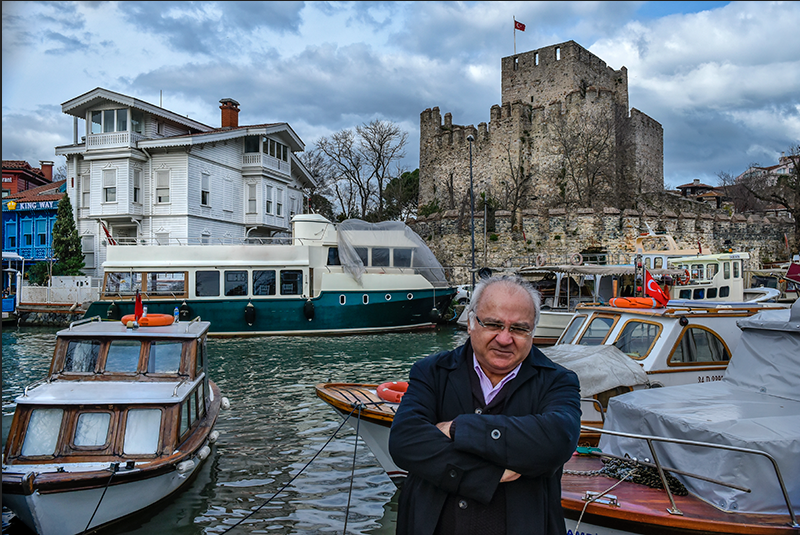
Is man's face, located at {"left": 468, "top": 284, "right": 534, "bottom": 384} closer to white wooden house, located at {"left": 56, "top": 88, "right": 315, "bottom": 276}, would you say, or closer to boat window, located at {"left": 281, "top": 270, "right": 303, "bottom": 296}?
boat window, located at {"left": 281, "top": 270, "right": 303, "bottom": 296}

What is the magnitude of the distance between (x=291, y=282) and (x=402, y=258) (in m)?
4.65

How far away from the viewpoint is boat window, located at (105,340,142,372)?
282 inches

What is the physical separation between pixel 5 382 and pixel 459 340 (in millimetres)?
13302

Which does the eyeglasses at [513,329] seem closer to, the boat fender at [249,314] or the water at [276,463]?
the water at [276,463]

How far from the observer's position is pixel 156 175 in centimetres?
2756

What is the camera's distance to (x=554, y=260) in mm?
28125

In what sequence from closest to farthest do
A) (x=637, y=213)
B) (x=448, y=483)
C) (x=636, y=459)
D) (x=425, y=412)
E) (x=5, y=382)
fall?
(x=448, y=483), (x=425, y=412), (x=636, y=459), (x=5, y=382), (x=637, y=213)

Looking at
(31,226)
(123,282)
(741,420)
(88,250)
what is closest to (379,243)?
(123,282)

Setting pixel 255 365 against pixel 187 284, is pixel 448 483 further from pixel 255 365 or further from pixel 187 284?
pixel 187 284

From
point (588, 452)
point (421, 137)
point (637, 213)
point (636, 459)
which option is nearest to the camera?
point (636, 459)

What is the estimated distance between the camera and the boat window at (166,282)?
67.5 feet

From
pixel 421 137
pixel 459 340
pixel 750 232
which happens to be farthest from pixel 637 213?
pixel 421 137

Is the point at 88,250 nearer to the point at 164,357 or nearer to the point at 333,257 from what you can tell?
the point at 333,257

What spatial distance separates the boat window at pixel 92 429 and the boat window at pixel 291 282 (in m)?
15.3
